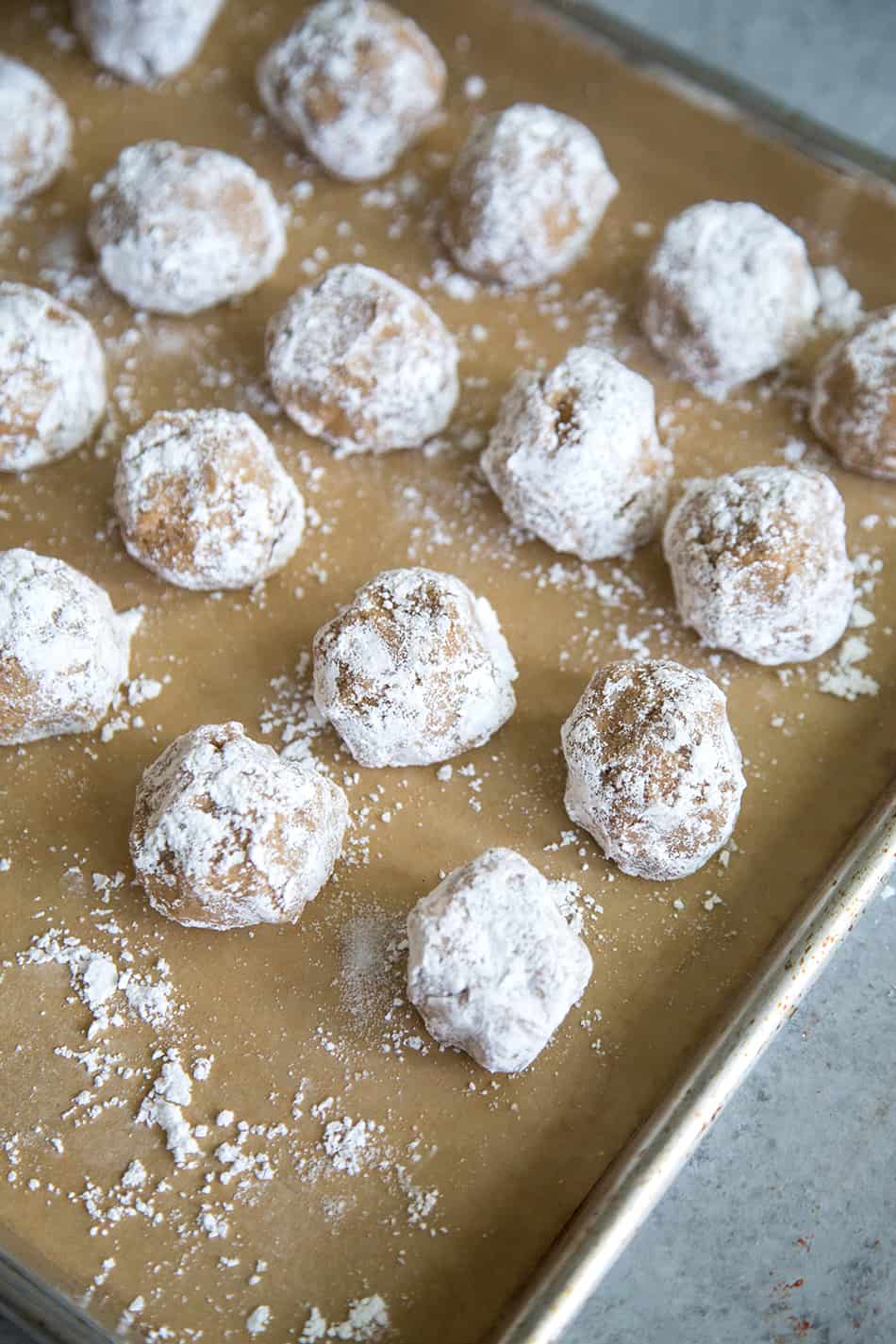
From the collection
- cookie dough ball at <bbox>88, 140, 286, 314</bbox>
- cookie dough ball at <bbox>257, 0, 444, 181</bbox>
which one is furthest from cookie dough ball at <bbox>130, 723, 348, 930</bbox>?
cookie dough ball at <bbox>257, 0, 444, 181</bbox>

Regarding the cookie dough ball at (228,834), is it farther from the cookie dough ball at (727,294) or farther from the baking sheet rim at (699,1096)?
the cookie dough ball at (727,294)

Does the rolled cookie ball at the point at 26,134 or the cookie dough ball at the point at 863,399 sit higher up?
the cookie dough ball at the point at 863,399

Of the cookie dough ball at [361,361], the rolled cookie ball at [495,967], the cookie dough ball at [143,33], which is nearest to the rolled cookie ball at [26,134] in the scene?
the cookie dough ball at [143,33]

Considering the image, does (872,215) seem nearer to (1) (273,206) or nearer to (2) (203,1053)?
(1) (273,206)

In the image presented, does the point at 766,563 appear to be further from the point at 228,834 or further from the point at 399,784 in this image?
the point at 228,834

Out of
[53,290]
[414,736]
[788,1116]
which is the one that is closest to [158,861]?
[414,736]

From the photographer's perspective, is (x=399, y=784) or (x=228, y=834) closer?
(x=228, y=834)

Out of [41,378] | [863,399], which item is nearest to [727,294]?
[863,399]
